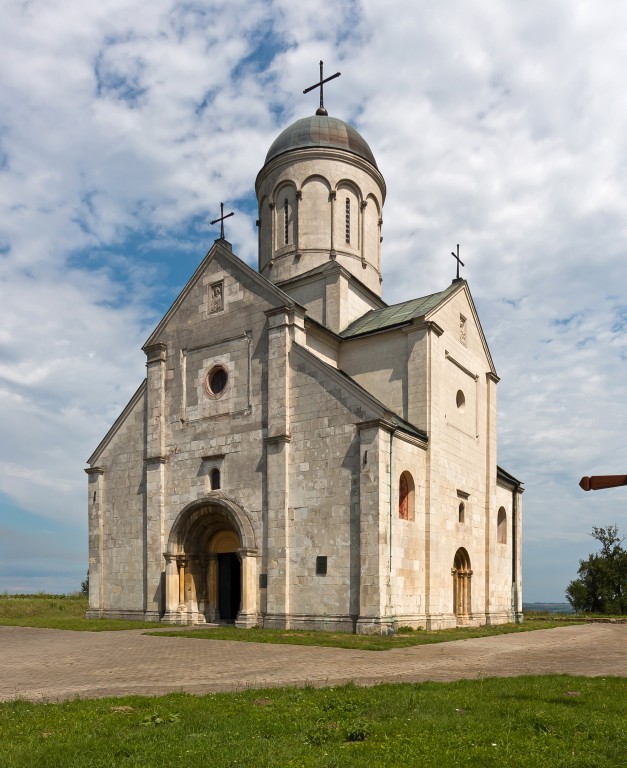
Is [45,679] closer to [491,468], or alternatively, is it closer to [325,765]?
[325,765]

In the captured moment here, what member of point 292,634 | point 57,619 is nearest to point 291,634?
point 292,634

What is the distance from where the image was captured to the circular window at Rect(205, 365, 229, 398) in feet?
90.0

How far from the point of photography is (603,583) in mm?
46500

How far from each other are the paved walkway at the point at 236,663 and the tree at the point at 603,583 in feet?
91.2

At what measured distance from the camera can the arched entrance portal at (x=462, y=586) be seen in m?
27.6

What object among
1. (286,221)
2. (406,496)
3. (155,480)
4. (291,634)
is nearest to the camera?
(291,634)

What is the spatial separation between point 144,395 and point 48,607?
13.0 meters

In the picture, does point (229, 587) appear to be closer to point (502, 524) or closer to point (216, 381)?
point (216, 381)

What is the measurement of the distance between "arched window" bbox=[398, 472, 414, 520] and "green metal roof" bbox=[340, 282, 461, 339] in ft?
19.3

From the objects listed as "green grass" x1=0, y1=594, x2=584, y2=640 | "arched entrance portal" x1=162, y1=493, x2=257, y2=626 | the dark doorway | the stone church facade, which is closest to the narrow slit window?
the stone church facade

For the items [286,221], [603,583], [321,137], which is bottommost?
[603,583]

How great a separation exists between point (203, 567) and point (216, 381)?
23.2 ft

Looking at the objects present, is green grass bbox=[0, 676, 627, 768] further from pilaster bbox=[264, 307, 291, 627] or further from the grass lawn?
pilaster bbox=[264, 307, 291, 627]

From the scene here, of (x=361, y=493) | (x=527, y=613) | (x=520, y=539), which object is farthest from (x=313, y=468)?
(x=527, y=613)
